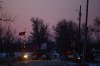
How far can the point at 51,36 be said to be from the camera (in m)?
129

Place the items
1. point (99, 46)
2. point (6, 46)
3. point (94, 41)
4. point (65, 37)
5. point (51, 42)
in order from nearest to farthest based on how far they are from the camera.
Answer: point (6, 46)
point (99, 46)
point (65, 37)
point (94, 41)
point (51, 42)

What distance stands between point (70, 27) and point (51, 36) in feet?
40.7

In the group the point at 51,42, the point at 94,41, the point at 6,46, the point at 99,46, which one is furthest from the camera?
the point at 51,42

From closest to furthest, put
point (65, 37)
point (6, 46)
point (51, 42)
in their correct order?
point (6, 46)
point (65, 37)
point (51, 42)

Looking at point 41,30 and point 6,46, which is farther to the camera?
point 41,30

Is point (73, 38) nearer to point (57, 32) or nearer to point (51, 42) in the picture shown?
point (57, 32)

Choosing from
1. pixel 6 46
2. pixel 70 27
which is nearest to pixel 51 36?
pixel 70 27

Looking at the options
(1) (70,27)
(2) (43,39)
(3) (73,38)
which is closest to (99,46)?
(3) (73,38)

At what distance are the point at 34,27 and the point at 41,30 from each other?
2578 mm

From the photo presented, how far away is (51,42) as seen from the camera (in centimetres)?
13225

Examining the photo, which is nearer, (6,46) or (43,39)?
(6,46)

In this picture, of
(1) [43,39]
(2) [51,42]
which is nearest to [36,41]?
(1) [43,39]

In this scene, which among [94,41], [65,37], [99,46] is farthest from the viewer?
[94,41]

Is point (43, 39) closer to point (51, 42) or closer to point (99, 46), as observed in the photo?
point (51, 42)
